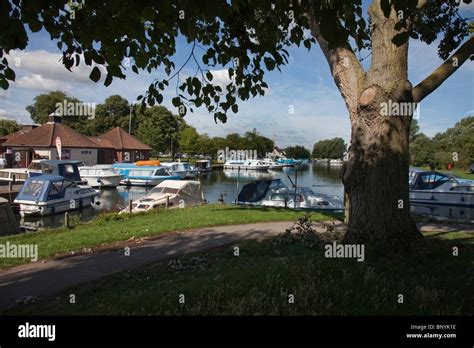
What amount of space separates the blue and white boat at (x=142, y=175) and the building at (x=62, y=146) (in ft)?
35.3

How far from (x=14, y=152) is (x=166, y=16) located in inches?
2243

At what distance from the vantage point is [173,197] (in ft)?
81.2

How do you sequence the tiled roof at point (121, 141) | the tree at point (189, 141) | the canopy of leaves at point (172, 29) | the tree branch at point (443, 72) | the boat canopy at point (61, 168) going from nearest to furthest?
the canopy of leaves at point (172, 29) → the tree branch at point (443, 72) → the boat canopy at point (61, 168) → the tiled roof at point (121, 141) → the tree at point (189, 141)

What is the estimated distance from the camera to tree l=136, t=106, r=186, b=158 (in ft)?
280

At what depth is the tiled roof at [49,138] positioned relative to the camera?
54.2 metres

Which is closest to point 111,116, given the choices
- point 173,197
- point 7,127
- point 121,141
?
point 7,127

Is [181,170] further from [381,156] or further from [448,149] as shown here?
[448,149]

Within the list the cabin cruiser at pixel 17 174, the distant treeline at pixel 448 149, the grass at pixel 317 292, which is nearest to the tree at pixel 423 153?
the distant treeline at pixel 448 149

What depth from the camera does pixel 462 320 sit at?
3746mm

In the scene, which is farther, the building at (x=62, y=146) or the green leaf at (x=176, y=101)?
the building at (x=62, y=146)

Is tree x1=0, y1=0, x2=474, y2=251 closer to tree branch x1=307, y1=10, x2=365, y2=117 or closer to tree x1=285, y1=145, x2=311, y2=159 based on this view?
tree branch x1=307, y1=10, x2=365, y2=117

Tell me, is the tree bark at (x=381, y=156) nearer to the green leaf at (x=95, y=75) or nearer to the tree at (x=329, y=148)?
the green leaf at (x=95, y=75)

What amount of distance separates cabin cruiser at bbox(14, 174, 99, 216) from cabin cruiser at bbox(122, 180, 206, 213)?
19.9 ft

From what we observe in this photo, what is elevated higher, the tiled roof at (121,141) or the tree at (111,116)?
the tree at (111,116)
